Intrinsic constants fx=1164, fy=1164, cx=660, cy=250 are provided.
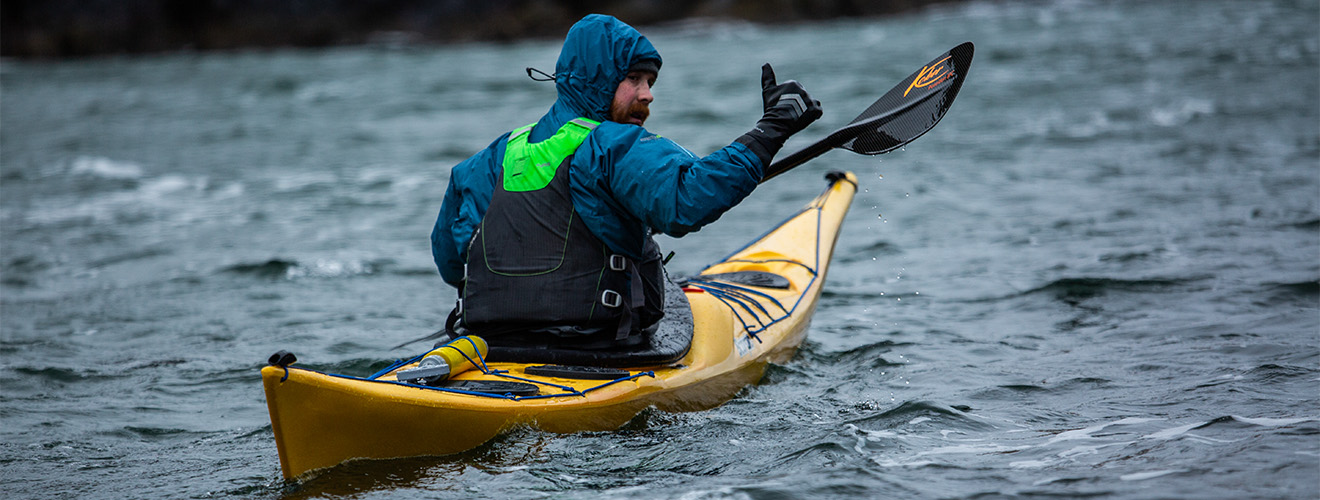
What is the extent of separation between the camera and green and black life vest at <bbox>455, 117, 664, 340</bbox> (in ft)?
12.6

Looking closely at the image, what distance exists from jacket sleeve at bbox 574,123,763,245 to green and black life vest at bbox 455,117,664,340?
15cm

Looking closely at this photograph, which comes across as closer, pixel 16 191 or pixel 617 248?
pixel 617 248

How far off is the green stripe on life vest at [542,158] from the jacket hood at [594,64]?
49mm

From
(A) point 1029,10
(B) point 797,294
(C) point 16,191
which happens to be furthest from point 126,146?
(A) point 1029,10

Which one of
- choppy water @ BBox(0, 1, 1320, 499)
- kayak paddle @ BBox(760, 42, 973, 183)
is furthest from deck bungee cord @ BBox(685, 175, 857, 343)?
kayak paddle @ BBox(760, 42, 973, 183)

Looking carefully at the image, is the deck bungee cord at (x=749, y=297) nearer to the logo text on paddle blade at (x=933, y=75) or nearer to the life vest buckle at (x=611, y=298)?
the life vest buckle at (x=611, y=298)

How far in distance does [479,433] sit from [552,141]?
3.22ft

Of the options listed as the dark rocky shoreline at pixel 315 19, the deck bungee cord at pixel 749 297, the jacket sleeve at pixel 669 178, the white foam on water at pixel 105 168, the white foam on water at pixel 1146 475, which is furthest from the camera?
the dark rocky shoreline at pixel 315 19

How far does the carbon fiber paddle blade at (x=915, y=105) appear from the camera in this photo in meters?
4.31

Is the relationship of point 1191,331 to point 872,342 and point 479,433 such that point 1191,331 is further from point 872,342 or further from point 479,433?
point 479,433

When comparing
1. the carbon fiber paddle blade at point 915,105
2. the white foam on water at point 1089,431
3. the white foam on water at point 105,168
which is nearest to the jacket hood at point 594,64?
the carbon fiber paddle blade at point 915,105

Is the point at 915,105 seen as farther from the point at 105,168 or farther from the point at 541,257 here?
the point at 105,168

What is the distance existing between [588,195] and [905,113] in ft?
4.36

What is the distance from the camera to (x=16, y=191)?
11.3m
